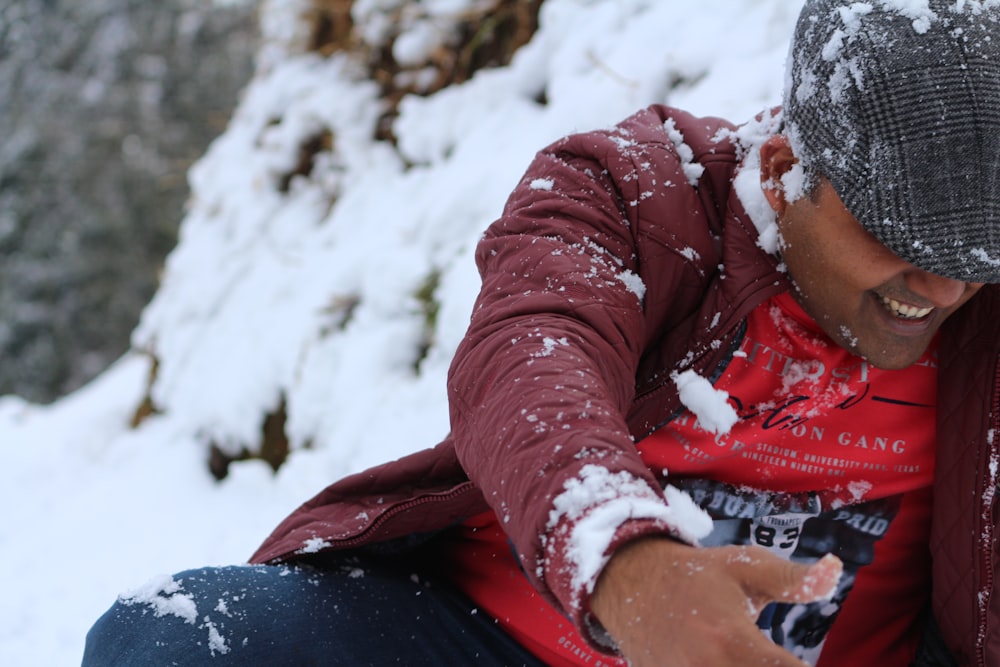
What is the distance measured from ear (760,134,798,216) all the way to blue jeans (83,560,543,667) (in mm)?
866

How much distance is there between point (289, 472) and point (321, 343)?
56cm

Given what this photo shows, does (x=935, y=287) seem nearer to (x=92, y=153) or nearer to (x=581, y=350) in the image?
(x=581, y=350)

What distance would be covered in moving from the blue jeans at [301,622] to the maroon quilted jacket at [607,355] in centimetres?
7

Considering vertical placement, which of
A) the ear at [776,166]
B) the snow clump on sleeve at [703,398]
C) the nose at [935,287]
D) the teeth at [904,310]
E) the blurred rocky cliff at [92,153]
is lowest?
the blurred rocky cliff at [92,153]

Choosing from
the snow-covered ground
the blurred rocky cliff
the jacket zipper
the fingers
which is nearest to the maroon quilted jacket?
the jacket zipper

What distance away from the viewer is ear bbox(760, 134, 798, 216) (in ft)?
4.34

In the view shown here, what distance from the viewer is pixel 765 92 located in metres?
2.56

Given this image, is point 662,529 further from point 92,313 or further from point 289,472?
point 92,313

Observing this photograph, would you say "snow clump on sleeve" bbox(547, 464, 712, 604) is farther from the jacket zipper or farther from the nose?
the jacket zipper

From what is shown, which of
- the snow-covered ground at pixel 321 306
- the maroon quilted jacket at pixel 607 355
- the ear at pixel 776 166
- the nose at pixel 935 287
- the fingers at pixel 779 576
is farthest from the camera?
the snow-covered ground at pixel 321 306

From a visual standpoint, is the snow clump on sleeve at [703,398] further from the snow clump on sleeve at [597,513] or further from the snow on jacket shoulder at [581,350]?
the snow clump on sleeve at [597,513]

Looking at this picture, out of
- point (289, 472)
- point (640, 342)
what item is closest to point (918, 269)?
point (640, 342)

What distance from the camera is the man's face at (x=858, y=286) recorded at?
1229 millimetres

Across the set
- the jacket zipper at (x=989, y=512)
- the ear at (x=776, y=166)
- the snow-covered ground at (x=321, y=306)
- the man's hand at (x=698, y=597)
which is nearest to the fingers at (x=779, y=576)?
the man's hand at (x=698, y=597)
